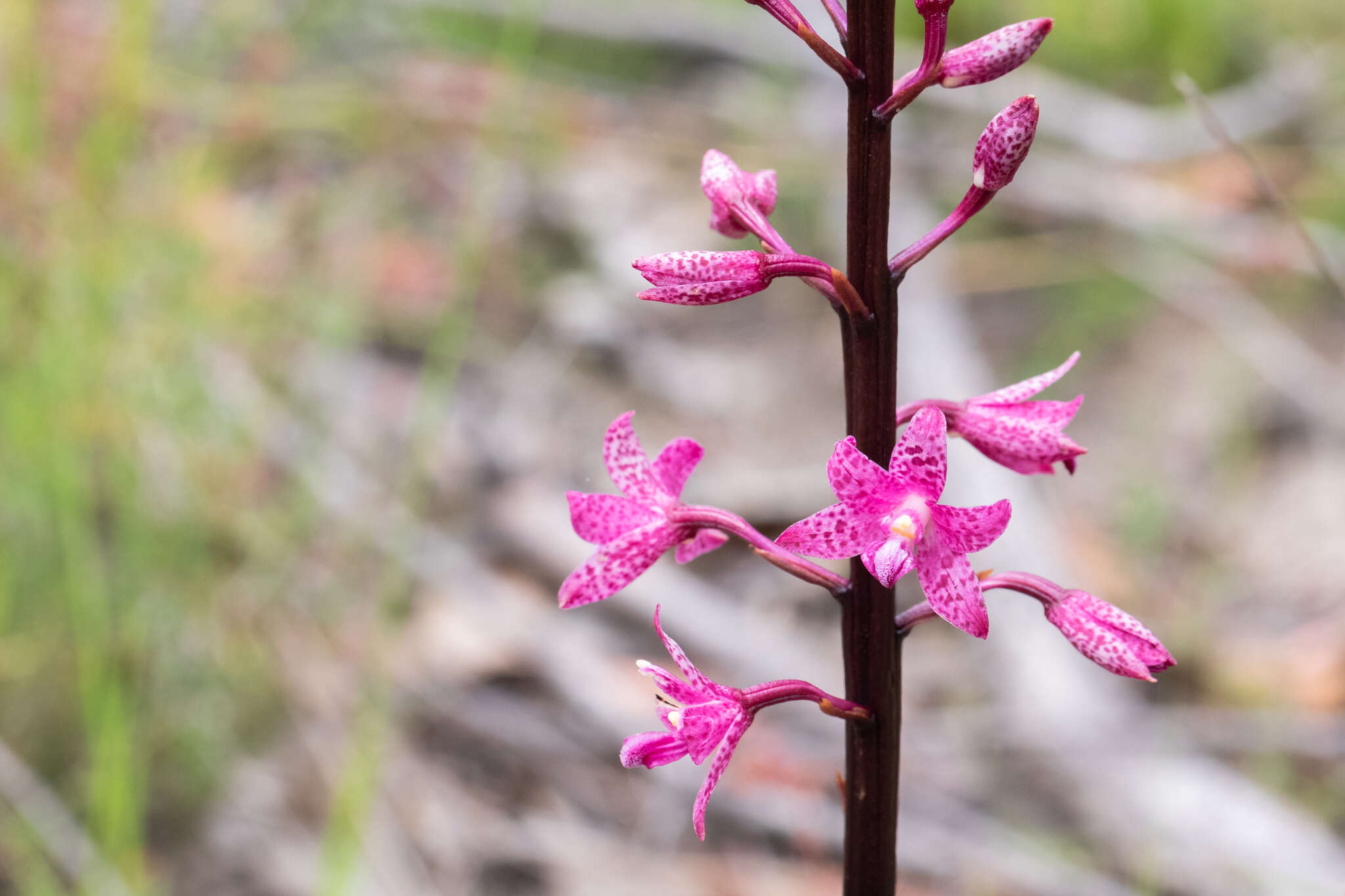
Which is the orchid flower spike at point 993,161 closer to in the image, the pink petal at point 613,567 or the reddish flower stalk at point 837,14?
the reddish flower stalk at point 837,14

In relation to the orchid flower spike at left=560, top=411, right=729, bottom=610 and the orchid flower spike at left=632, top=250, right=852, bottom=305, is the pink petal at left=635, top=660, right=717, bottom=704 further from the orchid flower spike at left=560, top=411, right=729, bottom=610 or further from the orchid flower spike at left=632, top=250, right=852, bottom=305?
the orchid flower spike at left=632, top=250, right=852, bottom=305

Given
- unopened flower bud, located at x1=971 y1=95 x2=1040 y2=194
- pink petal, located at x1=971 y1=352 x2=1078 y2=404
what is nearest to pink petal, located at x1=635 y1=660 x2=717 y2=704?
pink petal, located at x1=971 y1=352 x2=1078 y2=404

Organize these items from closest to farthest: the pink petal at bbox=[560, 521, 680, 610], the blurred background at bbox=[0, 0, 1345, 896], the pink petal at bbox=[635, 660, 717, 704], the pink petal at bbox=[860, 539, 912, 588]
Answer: the pink petal at bbox=[860, 539, 912, 588] → the pink petal at bbox=[635, 660, 717, 704] → the pink petal at bbox=[560, 521, 680, 610] → the blurred background at bbox=[0, 0, 1345, 896]

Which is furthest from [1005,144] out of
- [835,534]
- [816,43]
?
[835,534]

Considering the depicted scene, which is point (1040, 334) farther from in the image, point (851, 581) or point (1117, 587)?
point (851, 581)

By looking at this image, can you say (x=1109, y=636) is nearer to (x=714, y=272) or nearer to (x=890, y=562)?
(x=890, y=562)

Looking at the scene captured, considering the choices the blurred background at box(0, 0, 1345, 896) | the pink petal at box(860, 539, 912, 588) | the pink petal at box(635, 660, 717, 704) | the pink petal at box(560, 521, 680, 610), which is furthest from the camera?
the blurred background at box(0, 0, 1345, 896)

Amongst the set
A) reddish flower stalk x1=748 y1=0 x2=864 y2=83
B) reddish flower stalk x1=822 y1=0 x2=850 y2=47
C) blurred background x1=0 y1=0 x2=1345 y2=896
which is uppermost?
reddish flower stalk x1=822 y1=0 x2=850 y2=47

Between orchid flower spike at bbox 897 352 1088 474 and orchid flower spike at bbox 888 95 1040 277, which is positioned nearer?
orchid flower spike at bbox 888 95 1040 277
